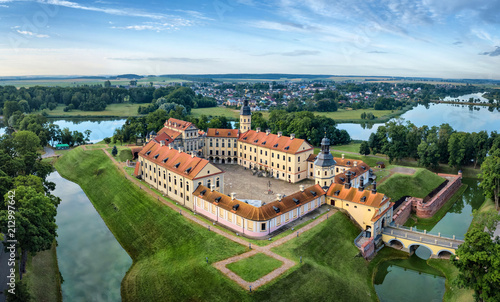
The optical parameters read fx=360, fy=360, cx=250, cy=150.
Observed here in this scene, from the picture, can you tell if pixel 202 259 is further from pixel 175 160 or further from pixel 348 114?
pixel 348 114

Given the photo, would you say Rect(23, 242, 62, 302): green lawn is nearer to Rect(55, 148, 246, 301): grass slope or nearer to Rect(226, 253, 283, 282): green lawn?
Rect(55, 148, 246, 301): grass slope

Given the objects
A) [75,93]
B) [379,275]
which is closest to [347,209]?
[379,275]

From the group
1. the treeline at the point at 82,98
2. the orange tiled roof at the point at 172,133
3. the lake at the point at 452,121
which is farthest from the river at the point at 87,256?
the treeline at the point at 82,98

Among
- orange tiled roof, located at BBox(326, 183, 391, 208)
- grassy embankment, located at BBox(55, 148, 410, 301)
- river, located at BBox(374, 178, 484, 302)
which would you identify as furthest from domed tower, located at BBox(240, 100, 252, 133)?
river, located at BBox(374, 178, 484, 302)

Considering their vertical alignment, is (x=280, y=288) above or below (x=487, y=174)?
below

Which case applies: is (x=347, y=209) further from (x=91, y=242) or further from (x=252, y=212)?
(x=91, y=242)

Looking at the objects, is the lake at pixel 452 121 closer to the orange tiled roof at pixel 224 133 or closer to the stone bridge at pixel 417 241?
the orange tiled roof at pixel 224 133

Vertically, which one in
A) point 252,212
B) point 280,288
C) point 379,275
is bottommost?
point 379,275
